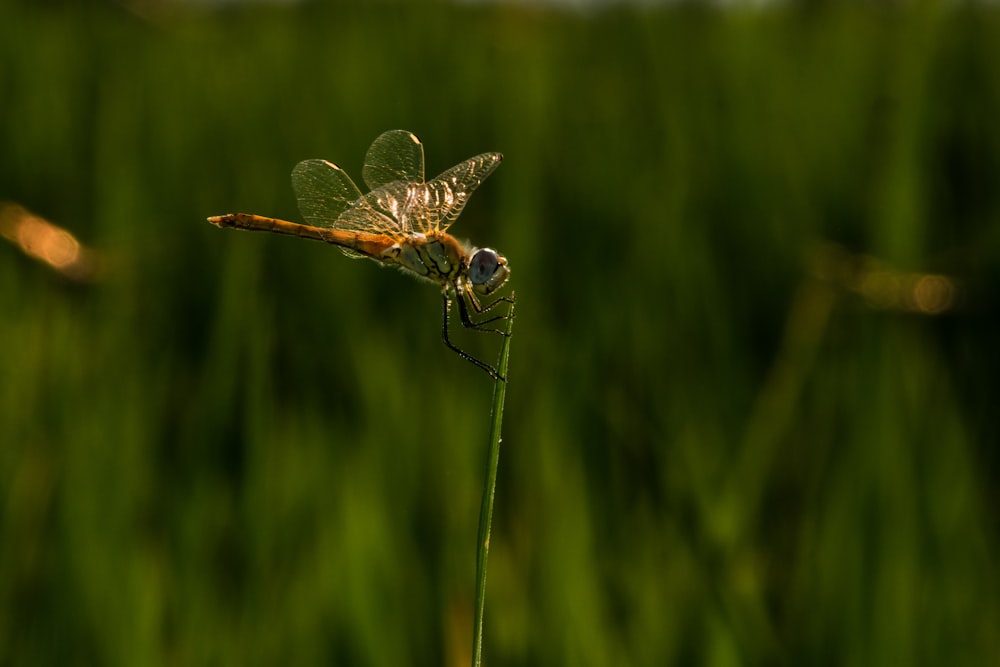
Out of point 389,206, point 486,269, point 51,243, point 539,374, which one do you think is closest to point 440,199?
point 389,206

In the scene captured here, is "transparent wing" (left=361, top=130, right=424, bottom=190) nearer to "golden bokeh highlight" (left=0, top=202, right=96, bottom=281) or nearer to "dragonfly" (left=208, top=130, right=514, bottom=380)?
"dragonfly" (left=208, top=130, right=514, bottom=380)

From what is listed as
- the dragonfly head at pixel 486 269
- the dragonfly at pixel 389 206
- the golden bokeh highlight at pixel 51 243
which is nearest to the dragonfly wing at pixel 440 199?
the dragonfly at pixel 389 206

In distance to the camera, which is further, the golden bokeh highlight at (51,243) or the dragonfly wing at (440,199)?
the golden bokeh highlight at (51,243)

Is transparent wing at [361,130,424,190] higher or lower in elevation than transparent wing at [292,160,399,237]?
higher

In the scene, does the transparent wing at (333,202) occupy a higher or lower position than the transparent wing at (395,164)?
lower

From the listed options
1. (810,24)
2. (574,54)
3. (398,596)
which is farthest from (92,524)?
(810,24)

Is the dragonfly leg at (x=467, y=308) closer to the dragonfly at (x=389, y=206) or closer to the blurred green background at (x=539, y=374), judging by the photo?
the dragonfly at (x=389, y=206)

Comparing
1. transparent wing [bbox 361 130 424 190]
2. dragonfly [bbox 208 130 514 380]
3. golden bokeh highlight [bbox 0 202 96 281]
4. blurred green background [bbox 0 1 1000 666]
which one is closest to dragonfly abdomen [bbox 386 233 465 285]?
dragonfly [bbox 208 130 514 380]
